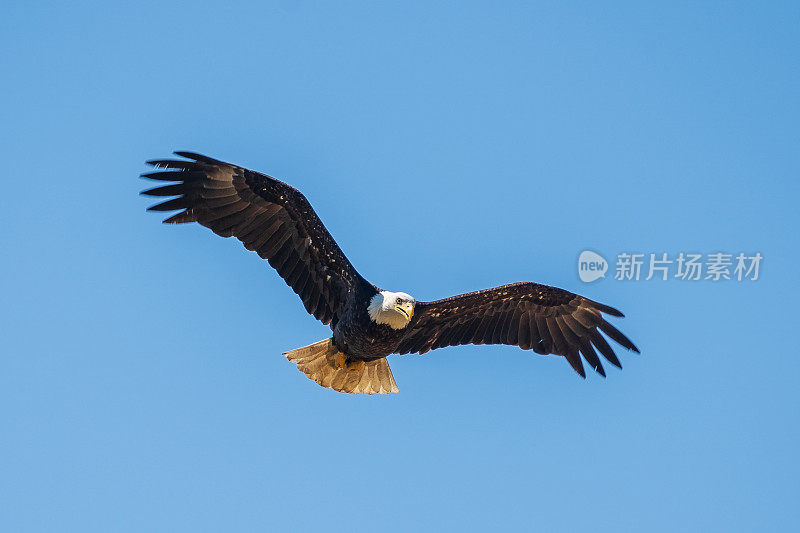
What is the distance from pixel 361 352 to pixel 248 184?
2331mm

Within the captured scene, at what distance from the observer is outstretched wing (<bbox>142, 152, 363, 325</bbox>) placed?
13.0m

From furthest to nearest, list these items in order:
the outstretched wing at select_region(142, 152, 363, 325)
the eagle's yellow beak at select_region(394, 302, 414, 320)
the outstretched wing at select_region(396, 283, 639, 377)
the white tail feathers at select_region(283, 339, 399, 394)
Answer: the outstretched wing at select_region(396, 283, 639, 377) < the white tail feathers at select_region(283, 339, 399, 394) < the outstretched wing at select_region(142, 152, 363, 325) < the eagle's yellow beak at select_region(394, 302, 414, 320)

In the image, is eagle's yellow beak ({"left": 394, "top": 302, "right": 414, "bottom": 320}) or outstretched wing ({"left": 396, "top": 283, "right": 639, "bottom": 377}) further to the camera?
outstretched wing ({"left": 396, "top": 283, "right": 639, "bottom": 377})

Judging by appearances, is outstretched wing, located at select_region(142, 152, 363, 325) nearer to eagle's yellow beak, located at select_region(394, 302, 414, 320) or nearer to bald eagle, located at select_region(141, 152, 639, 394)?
bald eagle, located at select_region(141, 152, 639, 394)

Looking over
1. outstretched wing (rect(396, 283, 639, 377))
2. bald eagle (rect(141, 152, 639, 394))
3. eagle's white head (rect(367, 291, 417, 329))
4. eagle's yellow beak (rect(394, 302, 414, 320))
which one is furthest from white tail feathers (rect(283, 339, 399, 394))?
eagle's yellow beak (rect(394, 302, 414, 320))

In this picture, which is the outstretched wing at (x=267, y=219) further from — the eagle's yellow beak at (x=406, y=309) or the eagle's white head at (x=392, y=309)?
the eagle's yellow beak at (x=406, y=309)

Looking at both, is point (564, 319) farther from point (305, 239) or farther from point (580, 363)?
point (305, 239)

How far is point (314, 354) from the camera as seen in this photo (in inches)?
548

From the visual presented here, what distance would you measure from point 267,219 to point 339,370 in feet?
6.81

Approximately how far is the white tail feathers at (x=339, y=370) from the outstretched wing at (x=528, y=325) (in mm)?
406

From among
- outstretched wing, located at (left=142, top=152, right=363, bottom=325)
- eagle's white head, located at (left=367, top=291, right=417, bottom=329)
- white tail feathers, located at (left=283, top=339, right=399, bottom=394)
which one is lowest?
white tail feathers, located at (left=283, top=339, right=399, bottom=394)

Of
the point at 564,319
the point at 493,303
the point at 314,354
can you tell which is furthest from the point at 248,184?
the point at 564,319

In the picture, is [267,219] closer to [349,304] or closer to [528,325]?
[349,304]

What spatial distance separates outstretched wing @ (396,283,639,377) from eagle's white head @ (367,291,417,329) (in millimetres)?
1056
